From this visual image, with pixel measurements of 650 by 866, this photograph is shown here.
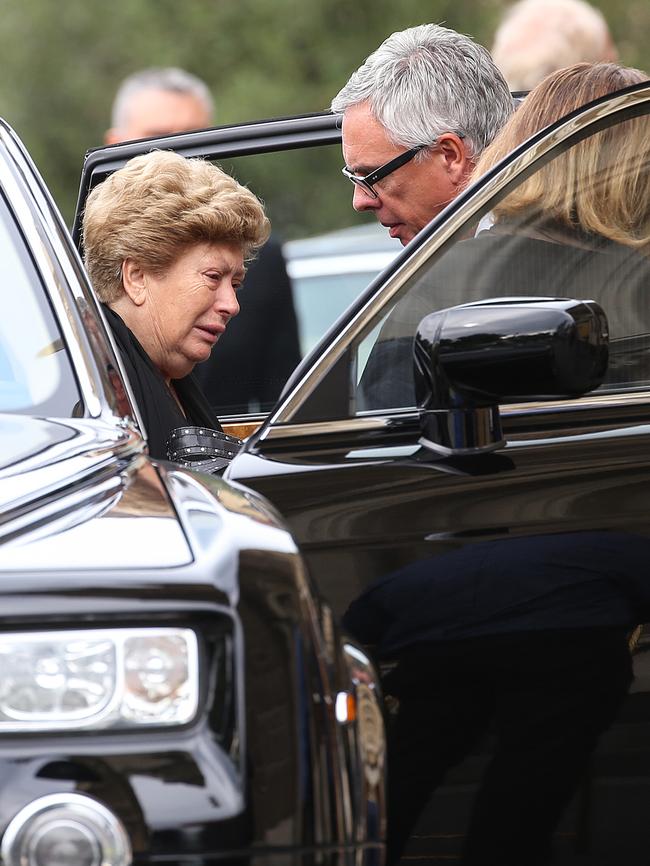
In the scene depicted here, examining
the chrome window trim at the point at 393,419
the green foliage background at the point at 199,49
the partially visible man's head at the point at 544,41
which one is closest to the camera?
the chrome window trim at the point at 393,419

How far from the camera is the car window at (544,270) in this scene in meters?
2.49

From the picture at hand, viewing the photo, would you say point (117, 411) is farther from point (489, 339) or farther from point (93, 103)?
point (93, 103)

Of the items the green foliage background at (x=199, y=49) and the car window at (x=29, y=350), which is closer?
the car window at (x=29, y=350)

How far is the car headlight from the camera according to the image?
145cm

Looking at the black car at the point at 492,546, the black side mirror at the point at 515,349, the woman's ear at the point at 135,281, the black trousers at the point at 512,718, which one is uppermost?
the black side mirror at the point at 515,349

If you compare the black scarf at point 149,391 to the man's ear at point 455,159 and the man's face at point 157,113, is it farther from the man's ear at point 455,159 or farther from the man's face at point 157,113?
the man's face at point 157,113

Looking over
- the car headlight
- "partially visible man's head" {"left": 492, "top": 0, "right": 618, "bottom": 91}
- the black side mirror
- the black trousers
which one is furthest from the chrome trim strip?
"partially visible man's head" {"left": 492, "top": 0, "right": 618, "bottom": 91}

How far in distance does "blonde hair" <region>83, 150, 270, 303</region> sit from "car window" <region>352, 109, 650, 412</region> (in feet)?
3.98

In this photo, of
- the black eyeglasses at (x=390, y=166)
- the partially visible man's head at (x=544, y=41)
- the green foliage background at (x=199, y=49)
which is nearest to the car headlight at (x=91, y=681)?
the black eyeglasses at (x=390, y=166)

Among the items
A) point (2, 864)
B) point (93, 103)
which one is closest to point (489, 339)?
point (2, 864)

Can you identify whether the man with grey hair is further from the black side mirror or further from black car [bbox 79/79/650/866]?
the black side mirror

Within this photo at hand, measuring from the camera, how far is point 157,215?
3574mm

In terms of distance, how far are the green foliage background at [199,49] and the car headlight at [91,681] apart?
1547cm

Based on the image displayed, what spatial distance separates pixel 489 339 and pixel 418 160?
158cm
